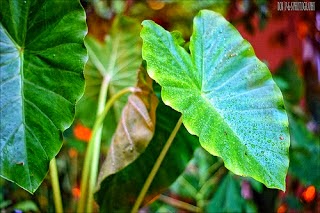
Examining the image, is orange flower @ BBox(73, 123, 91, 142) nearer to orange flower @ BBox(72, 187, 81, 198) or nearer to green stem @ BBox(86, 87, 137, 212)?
orange flower @ BBox(72, 187, 81, 198)

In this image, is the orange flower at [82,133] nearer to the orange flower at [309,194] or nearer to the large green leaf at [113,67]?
the large green leaf at [113,67]

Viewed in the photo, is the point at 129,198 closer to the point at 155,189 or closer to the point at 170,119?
the point at 155,189

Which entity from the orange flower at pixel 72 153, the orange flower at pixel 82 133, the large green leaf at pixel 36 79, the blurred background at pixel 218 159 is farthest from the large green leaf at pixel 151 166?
the orange flower at pixel 72 153

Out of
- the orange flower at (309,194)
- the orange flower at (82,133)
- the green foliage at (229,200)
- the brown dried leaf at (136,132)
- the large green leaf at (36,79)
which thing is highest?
the large green leaf at (36,79)

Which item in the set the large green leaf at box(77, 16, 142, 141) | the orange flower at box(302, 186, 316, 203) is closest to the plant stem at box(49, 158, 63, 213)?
the large green leaf at box(77, 16, 142, 141)

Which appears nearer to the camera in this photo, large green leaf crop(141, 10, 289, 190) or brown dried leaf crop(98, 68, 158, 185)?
large green leaf crop(141, 10, 289, 190)

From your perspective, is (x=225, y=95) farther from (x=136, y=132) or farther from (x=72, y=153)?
(x=72, y=153)
